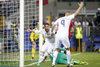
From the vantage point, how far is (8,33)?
1964 cm

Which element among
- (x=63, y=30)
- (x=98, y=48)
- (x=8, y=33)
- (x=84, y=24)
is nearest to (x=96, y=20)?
(x=84, y=24)

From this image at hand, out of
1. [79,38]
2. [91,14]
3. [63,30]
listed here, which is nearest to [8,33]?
[79,38]

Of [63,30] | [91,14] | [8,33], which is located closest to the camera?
[63,30]

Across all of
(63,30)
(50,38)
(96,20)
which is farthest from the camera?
(96,20)

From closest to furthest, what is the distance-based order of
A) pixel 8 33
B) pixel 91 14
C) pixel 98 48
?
pixel 8 33 < pixel 98 48 < pixel 91 14

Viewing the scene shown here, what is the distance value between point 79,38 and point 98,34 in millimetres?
1447

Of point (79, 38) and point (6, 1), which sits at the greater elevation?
point (6, 1)

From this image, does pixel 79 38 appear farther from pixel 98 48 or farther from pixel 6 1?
pixel 6 1

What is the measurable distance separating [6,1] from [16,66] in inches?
144

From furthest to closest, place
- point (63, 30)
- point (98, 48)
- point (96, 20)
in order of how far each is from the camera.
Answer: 1. point (96, 20)
2. point (98, 48)
3. point (63, 30)

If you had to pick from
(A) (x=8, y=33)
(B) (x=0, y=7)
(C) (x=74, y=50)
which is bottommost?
(C) (x=74, y=50)

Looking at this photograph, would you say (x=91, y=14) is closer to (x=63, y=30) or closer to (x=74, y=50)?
(x=74, y=50)

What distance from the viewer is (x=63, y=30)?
12477mm

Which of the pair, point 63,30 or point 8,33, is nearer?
point 63,30
